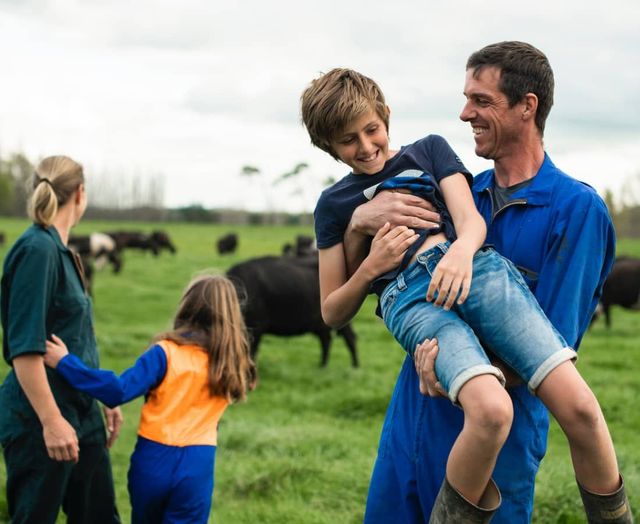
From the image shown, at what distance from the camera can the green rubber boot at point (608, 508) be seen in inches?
103

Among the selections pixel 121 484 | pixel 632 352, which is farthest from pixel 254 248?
pixel 121 484

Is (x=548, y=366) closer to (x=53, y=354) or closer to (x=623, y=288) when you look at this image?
(x=53, y=354)

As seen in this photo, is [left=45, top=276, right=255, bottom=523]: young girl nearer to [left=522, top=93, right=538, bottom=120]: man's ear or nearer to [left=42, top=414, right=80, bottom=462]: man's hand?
[left=42, top=414, right=80, bottom=462]: man's hand

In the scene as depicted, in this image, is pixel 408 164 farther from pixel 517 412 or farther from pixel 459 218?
pixel 517 412

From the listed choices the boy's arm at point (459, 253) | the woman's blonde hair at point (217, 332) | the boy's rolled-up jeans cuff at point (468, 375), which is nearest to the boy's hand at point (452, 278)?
the boy's arm at point (459, 253)

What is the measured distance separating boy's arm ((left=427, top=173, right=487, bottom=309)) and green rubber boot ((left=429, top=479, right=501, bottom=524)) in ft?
1.82

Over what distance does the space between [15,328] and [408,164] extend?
5.93ft

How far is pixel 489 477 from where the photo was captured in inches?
100.0

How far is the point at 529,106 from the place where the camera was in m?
2.91

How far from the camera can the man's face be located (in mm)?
2896

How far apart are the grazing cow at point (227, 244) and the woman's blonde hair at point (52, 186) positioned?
3791 cm

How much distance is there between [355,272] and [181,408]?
1.60 metres

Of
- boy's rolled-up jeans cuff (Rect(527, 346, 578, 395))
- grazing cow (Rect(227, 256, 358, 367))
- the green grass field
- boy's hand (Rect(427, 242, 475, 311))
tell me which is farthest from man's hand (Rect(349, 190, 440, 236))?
grazing cow (Rect(227, 256, 358, 367))

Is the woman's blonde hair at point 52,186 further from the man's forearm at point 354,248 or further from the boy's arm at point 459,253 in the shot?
the boy's arm at point 459,253
